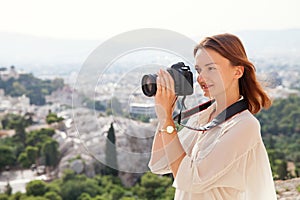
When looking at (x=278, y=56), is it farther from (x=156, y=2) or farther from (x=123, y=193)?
(x=156, y=2)

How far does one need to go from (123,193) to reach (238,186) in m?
7.46

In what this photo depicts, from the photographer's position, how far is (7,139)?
11297mm

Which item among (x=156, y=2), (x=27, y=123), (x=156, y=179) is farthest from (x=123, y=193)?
(x=27, y=123)

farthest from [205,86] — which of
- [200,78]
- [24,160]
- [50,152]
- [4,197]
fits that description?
[24,160]

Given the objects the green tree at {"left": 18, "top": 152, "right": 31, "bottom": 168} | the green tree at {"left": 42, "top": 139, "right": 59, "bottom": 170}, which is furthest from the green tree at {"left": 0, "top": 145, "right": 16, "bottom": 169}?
the green tree at {"left": 42, "top": 139, "right": 59, "bottom": 170}

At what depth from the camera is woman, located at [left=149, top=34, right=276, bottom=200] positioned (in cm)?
73

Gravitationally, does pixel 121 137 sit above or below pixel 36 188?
above

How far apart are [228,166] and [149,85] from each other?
199 mm

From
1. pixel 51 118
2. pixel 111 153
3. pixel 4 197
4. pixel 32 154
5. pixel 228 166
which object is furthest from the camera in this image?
pixel 51 118

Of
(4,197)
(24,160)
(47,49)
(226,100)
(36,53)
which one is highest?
(226,100)

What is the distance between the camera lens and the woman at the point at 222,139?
0.73 meters

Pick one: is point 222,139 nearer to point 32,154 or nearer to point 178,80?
point 178,80

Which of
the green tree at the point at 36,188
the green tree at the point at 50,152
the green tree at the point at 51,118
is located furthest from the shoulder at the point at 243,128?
the green tree at the point at 51,118

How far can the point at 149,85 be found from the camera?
2.46 feet
